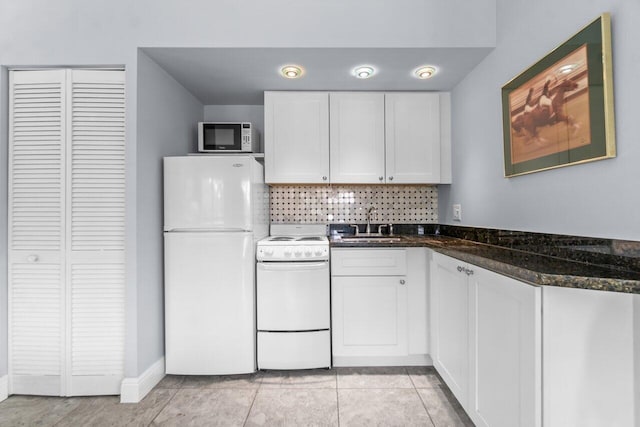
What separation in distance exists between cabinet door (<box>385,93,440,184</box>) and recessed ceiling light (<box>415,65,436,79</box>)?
0.28m

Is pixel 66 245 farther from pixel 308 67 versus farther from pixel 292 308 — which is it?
pixel 308 67

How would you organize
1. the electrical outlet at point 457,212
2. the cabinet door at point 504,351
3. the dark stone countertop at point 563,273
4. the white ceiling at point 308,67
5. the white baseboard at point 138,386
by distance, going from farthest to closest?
the electrical outlet at point 457,212 → the white ceiling at point 308,67 → the white baseboard at point 138,386 → the cabinet door at point 504,351 → the dark stone countertop at point 563,273

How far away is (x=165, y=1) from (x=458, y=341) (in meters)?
2.64

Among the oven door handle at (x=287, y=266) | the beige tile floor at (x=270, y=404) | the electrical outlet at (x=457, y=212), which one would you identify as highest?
the electrical outlet at (x=457, y=212)

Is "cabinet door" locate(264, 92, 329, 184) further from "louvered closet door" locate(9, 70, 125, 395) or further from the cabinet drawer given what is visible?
"louvered closet door" locate(9, 70, 125, 395)

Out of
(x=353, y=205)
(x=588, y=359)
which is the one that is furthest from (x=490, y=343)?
(x=353, y=205)

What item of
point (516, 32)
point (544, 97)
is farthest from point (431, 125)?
point (544, 97)

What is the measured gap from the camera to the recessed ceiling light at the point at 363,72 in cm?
224

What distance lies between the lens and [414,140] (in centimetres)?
264

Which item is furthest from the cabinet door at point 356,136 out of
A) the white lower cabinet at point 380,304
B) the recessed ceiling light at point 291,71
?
the white lower cabinet at point 380,304

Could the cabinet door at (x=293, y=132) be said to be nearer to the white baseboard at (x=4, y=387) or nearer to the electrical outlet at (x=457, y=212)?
the electrical outlet at (x=457, y=212)

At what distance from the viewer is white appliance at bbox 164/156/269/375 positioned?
2131 mm

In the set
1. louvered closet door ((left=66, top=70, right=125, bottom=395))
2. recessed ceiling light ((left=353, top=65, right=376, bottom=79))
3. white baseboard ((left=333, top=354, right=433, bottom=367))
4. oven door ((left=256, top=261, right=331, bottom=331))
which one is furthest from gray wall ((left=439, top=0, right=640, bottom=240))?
louvered closet door ((left=66, top=70, right=125, bottom=395))

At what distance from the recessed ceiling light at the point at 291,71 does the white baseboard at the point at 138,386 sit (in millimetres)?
2209
